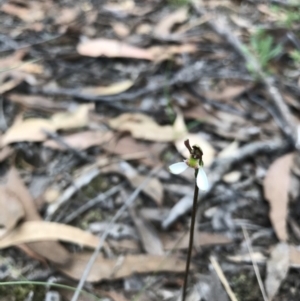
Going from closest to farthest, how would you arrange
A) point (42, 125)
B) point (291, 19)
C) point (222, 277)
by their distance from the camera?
1. point (222, 277)
2. point (42, 125)
3. point (291, 19)

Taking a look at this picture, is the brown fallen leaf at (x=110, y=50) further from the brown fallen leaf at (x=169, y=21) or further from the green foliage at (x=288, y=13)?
the green foliage at (x=288, y=13)

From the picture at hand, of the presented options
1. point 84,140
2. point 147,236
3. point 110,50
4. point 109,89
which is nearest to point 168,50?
point 110,50

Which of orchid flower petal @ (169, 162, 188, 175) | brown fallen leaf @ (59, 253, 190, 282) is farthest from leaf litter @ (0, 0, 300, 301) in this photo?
orchid flower petal @ (169, 162, 188, 175)

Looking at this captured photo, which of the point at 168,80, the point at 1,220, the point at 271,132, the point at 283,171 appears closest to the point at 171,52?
the point at 168,80

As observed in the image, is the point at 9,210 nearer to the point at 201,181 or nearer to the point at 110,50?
the point at 201,181

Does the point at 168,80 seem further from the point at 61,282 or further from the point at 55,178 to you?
the point at 61,282

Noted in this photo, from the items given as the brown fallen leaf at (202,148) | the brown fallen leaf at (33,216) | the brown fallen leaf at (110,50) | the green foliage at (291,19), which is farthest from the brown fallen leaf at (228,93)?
the brown fallen leaf at (33,216)
